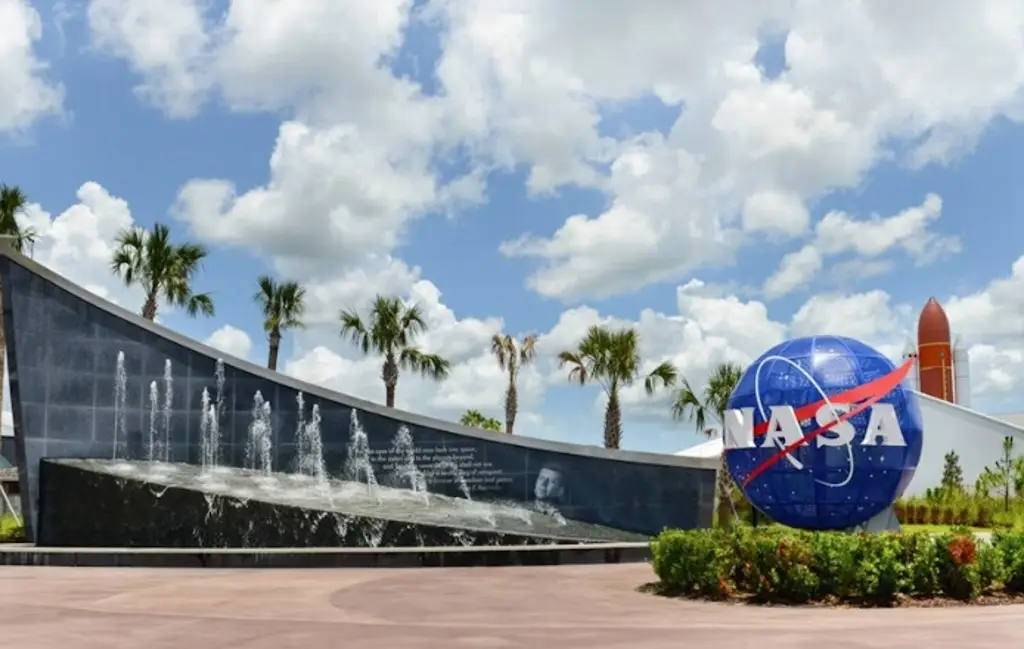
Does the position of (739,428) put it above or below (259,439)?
above

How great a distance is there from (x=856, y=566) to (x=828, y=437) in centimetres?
673

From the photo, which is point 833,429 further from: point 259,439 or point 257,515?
point 259,439

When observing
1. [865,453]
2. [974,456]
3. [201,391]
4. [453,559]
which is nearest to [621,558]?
[453,559]

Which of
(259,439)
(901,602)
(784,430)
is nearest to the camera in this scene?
(901,602)

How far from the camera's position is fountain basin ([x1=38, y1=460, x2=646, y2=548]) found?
22.9 metres

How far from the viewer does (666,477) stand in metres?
25.1

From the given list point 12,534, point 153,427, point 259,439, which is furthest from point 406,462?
point 12,534

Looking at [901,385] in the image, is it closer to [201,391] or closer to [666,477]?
[666,477]

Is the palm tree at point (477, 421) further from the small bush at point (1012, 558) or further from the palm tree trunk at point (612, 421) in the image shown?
the small bush at point (1012, 558)

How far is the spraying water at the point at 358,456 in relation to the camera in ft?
86.4

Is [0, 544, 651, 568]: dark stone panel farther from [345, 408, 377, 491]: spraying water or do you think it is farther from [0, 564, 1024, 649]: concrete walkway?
[345, 408, 377, 491]: spraying water

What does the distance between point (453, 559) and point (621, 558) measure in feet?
11.4

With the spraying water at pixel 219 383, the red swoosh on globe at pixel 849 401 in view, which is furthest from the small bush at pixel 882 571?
the spraying water at pixel 219 383

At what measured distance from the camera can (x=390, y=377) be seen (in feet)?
155
